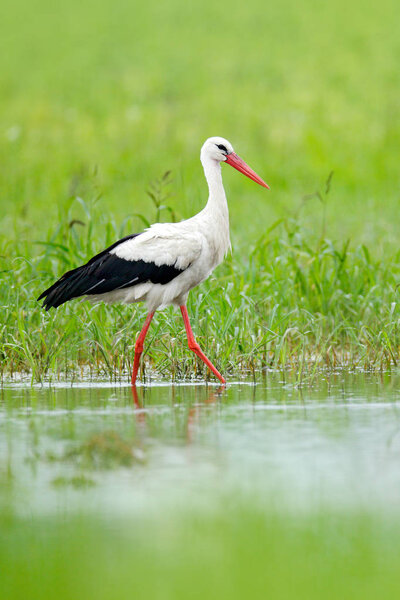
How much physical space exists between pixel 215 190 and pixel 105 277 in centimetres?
103

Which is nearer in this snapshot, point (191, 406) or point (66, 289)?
point (191, 406)

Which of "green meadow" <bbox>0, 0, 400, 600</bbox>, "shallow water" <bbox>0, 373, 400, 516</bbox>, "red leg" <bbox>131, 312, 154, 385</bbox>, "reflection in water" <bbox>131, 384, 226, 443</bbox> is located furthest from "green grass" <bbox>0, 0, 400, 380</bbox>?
"shallow water" <bbox>0, 373, 400, 516</bbox>

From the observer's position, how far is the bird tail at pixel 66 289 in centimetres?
741

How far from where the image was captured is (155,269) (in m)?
7.52

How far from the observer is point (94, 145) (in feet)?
66.9

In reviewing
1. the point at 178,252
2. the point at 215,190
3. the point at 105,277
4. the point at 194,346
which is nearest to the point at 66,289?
the point at 105,277

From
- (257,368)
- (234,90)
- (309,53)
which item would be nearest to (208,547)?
(257,368)

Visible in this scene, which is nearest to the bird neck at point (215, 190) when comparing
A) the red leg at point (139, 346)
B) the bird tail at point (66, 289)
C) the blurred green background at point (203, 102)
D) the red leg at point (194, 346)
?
the red leg at point (194, 346)

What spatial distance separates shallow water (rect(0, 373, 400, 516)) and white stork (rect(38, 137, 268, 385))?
0.71 meters

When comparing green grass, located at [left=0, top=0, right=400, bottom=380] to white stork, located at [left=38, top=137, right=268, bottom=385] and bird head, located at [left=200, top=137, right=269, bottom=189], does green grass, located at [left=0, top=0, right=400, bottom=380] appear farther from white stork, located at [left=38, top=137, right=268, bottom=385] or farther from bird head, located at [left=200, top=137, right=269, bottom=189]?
bird head, located at [left=200, top=137, right=269, bottom=189]

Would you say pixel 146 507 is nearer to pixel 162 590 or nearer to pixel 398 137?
pixel 162 590

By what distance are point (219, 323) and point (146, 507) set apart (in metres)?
3.65

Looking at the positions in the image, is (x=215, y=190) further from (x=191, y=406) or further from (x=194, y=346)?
(x=191, y=406)

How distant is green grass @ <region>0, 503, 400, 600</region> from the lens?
3449 mm
